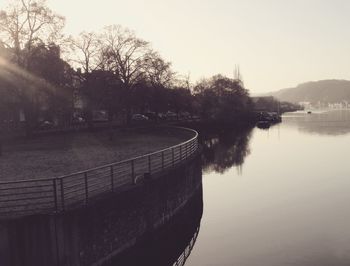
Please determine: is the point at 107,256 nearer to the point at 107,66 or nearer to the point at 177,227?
the point at 177,227

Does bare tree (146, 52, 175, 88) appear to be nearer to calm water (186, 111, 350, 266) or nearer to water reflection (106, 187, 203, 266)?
calm water (186, 111, 350, 266)

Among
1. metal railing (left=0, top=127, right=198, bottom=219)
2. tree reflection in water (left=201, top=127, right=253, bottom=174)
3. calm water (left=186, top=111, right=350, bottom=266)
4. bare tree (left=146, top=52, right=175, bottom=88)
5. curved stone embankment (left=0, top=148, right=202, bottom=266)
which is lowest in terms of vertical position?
calm water (left=186, top=111, right=350, bottom=266)

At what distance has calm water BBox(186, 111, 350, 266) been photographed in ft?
58.4

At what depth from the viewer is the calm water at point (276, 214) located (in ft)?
58.4

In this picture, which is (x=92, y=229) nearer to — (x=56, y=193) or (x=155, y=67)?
(x=56, y=193)

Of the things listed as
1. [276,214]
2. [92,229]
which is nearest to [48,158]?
[92,229]

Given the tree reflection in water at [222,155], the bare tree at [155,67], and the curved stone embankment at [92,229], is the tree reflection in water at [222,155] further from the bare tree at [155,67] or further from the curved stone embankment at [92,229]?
the curved stone embankment at [92,229]

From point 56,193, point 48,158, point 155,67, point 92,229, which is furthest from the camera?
point 155,67

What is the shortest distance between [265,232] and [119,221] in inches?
350

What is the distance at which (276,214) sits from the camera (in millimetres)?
23875

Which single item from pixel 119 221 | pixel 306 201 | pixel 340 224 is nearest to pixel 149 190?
pixel 119 221

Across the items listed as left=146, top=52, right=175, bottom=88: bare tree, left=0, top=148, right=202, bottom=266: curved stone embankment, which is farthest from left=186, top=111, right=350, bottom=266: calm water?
left=146, top=52, right=175, bottom=88: bare tree

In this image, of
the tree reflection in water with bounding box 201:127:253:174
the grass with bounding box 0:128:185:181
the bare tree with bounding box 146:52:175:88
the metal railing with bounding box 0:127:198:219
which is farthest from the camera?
the bare tree with bounding box 146:52:175:88

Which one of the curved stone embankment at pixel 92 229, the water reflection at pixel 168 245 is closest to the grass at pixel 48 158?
the curved stone embankment at pixel 92 229
